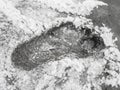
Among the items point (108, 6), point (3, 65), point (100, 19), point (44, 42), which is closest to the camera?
point (3, 65)

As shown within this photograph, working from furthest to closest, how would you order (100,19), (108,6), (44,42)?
(108,6) → (100,19) → (44,42)

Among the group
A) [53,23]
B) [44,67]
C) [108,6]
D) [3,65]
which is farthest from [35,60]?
[108,6]

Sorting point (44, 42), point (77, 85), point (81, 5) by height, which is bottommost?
point (77, 85)

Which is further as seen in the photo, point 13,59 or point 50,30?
point 50,30

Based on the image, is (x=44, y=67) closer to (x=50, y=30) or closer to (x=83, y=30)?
(x=50, y=30)

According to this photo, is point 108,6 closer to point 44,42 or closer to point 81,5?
point 81,5

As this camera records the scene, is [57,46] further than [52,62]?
Yes

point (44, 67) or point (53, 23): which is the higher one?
point (53, 23)
